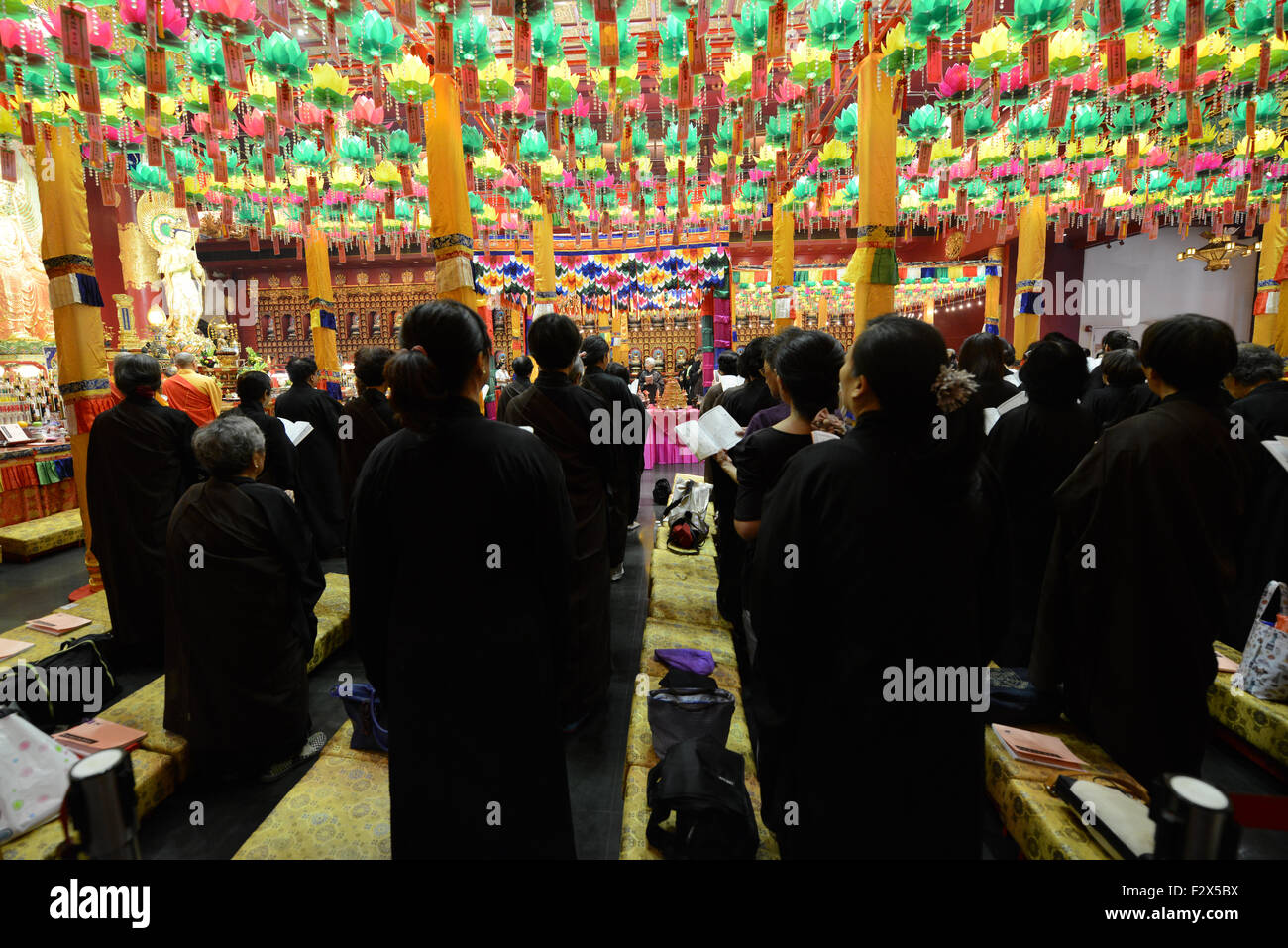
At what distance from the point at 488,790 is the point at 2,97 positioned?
682 centimetres

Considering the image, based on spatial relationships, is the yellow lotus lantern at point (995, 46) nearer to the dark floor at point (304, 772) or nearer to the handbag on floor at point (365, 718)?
the dark floor at point (304, 772)

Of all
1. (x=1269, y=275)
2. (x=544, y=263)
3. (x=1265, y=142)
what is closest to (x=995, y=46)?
(x=1265, y=142)

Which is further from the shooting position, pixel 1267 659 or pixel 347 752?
pixel 1267 659

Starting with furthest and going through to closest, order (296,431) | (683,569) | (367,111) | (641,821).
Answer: (367,111), (683,569), (296,431), (641,821)

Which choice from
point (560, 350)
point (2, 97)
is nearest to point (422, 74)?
point (2, 97)

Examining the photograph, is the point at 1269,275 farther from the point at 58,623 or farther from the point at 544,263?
the point at 58,623

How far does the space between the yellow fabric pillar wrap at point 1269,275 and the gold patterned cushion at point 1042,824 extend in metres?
11.4

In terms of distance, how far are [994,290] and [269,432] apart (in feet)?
56.4

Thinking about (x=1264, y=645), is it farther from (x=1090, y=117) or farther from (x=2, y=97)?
(x=2, y=97)

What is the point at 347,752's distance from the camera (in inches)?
93.7

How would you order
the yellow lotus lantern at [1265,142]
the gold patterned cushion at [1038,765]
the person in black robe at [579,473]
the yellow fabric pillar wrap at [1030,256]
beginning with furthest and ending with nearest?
the yellow fabric pillar wrap at [1030,256]
the yellow lotus lantern at [1265,142]
the person in black robe at [579,473]
the gold patterned cushion at [1038,765]

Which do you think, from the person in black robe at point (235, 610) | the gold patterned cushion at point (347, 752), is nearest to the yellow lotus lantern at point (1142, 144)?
the person in black robe at point (235, 610)

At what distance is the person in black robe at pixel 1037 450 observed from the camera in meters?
2.75
